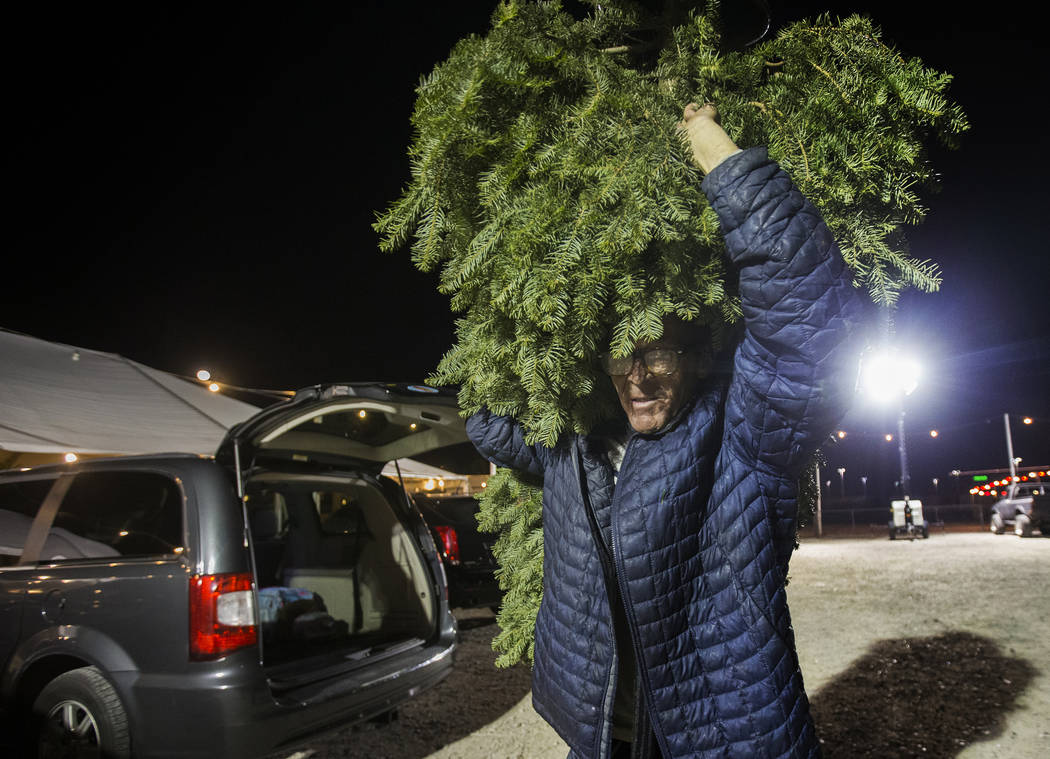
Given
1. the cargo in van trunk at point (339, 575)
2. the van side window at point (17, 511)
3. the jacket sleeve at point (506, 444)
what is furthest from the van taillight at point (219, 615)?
the jacket sleeve at point (506, 444)

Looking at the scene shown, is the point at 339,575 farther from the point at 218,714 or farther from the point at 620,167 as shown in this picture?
the point at 620,167

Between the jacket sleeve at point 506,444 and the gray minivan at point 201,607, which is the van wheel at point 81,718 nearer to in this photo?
the gray minivan at point 201,607

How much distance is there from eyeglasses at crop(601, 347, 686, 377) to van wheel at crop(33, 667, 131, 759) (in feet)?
9.47

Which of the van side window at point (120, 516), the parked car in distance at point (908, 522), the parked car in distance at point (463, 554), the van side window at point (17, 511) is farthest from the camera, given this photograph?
the parked car in distance at point (908, 522)

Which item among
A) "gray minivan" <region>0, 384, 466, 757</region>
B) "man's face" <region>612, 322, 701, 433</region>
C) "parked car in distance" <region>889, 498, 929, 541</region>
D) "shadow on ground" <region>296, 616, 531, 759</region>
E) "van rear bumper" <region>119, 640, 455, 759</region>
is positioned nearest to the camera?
"man's face" <region>612, 322, 701, 433</region>

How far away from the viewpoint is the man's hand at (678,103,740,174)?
1453 millimetres

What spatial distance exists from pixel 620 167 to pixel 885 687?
4684mm

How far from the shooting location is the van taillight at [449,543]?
7.52 metres

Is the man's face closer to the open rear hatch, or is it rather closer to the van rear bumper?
the open rear hatch

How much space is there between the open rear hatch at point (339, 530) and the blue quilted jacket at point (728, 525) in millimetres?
1742

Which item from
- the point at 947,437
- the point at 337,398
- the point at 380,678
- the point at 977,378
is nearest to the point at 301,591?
the point at 380,678

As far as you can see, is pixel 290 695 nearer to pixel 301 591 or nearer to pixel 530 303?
pixel 301 591

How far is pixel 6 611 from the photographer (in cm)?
334

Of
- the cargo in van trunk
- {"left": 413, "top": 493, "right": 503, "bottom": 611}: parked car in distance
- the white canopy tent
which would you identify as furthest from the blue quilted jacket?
the white canopy tent
